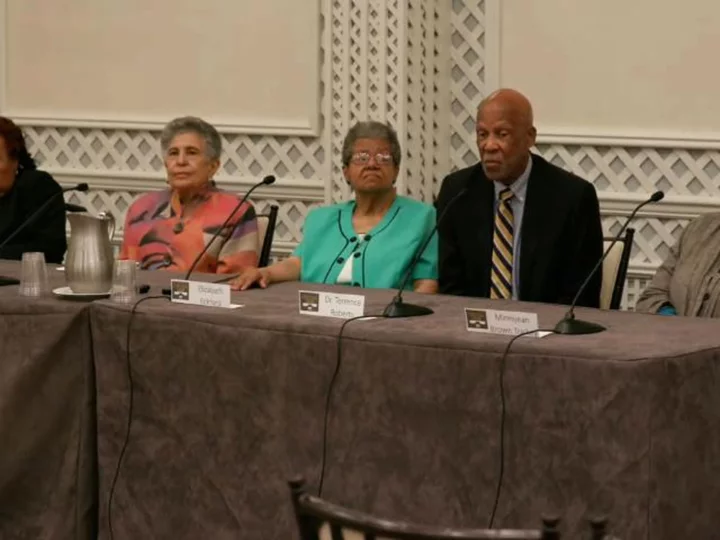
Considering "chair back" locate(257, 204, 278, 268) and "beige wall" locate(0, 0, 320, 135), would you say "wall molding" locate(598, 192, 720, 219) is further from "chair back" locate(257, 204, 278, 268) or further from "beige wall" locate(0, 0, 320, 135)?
"chair back" locate(257, 204, 278, 268)

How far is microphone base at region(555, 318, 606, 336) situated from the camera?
11.0 ft

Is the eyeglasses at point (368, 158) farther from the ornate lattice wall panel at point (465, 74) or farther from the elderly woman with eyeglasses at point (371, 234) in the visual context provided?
Answer: the ornate lattice wall panel at point (465, 74)

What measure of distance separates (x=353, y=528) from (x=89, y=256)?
1891 mm

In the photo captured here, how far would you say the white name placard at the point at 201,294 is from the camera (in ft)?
12.5

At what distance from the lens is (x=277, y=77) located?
22.5 feet

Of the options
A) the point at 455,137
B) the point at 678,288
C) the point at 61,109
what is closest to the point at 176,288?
the point at 678,288

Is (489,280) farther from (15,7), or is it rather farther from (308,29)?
(15,7)

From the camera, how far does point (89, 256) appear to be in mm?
4008

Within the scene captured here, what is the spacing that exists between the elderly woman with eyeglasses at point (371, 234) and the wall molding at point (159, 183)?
74.4 inches

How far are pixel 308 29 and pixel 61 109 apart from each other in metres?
1.31

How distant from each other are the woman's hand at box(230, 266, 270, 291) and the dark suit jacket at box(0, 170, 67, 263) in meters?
1.27

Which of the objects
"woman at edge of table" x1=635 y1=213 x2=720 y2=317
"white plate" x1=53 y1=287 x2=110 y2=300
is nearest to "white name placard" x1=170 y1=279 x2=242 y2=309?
"white plate" x1=53 y1=287 x2=110 y2=300

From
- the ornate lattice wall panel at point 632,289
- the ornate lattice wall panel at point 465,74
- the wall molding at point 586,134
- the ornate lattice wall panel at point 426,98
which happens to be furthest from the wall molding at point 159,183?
the ornate lattice wall panel at point 632,289

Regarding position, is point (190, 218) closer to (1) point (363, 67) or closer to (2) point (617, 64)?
(1) point (363, 67)
